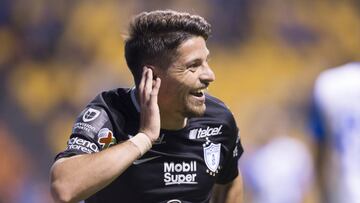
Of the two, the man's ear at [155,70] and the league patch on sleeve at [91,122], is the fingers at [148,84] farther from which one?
the league patch on sleeve at [91,122]

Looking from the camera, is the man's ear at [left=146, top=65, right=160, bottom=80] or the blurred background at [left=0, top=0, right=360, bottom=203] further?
the blurred background at [left=0, top=0, right=360, bottom=203]

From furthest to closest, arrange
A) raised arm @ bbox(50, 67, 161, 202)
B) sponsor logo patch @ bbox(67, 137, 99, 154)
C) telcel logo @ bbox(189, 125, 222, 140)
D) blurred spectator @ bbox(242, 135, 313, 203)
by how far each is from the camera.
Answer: blurred spectator @ bbox(242, 135, 313, 203) → telcel logo @ bbox(189, 125, 222, 140) → sponsor logo patch @ bbox(67, 137, 99, 154) → raised arm @ bbox(50, 67, 161, 202)

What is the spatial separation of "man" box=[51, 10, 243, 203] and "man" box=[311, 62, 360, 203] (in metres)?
1.17

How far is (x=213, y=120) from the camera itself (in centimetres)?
355

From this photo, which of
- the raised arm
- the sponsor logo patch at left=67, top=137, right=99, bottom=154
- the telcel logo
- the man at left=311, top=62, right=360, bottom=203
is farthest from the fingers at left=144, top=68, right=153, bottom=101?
the man at left=311, top=62, right=360, bottom=203

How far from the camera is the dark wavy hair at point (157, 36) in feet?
10.6

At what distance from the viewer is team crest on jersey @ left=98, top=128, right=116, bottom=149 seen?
3.15m

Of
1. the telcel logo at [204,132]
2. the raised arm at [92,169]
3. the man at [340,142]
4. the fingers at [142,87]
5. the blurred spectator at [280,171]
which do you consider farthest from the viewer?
the blurred spectator at [280,171]

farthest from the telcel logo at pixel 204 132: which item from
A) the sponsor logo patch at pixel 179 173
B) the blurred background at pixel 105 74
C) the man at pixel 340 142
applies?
the blurred background at pixel 105 74

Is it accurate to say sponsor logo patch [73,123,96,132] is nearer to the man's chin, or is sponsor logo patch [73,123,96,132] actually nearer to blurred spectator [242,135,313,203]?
the man's chin

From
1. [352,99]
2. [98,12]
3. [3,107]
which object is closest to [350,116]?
[352,99]

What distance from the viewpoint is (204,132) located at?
11.5 ft

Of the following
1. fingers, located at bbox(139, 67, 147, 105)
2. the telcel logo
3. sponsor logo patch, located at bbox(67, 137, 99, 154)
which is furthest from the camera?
the telcel logo

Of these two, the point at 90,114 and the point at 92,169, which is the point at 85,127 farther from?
the point at 92,169
